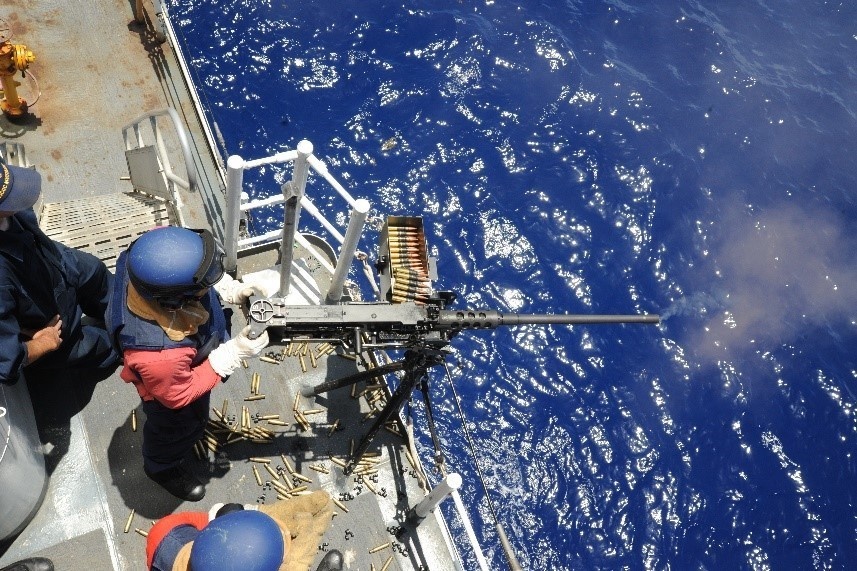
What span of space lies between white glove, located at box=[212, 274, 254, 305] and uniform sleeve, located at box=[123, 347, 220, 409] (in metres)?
1.19

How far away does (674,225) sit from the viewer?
15.0 m

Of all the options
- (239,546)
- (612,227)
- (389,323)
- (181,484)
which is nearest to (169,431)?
(181,484)

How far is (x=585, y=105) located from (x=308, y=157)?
10972 millimetres

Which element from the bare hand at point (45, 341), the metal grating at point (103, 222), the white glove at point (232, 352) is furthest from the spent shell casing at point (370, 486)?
the metal grating at point (103, 222)

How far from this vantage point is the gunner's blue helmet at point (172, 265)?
527cm

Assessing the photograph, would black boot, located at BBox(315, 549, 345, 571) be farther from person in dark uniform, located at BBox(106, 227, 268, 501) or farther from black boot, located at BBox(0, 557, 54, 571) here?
black boot, located at BBox(0, 557, 54, 571)

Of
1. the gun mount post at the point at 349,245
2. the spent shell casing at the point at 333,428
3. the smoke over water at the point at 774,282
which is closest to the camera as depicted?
the gun mount post at the point at 349,245

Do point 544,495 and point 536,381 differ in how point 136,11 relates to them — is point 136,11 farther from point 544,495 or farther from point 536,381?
point 544,495

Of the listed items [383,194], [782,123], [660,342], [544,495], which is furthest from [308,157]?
[782,123]

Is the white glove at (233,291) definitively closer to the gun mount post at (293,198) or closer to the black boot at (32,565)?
the gun mount post at (293,198)

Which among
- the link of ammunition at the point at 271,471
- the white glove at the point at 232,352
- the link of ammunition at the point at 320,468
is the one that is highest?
the white glove at the point at 232,352

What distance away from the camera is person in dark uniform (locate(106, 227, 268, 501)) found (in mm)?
5332

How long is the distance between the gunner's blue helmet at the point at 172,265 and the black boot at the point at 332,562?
12.1ft

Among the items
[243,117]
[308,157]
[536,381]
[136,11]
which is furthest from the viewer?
[243,117]
